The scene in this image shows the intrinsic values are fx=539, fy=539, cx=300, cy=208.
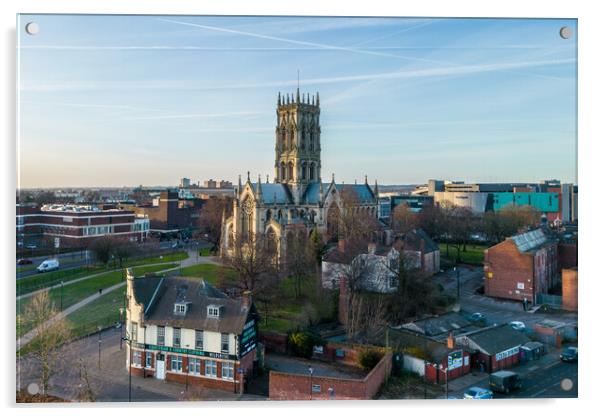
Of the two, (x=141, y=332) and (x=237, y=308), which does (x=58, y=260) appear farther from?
(x=237, y=308)

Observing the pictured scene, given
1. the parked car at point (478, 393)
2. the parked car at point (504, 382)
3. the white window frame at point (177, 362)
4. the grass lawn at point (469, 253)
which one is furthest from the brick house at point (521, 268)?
the white window frame at point (177, 362)

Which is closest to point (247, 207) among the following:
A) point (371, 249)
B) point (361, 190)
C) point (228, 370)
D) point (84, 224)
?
point (361, 190)

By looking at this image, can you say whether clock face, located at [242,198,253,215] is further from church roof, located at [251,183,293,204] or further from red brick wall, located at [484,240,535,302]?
red brick wall, located at [484,240,535,302]

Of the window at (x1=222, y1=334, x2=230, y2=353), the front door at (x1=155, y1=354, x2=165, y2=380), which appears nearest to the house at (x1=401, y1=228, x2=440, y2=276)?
the window at (x1=222, y1=334, x2=230, y2=353)

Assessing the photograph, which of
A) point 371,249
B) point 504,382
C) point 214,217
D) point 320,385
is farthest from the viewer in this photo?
point 214,217

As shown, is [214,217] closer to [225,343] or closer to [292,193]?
[292,193]

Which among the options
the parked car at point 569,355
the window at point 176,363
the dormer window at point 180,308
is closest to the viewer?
the parked car at point 569,355

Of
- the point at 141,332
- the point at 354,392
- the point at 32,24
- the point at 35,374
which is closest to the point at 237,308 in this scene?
the point at 141,332

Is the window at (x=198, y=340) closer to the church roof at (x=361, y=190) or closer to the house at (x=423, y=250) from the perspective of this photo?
the house at (x=423, y=250)
